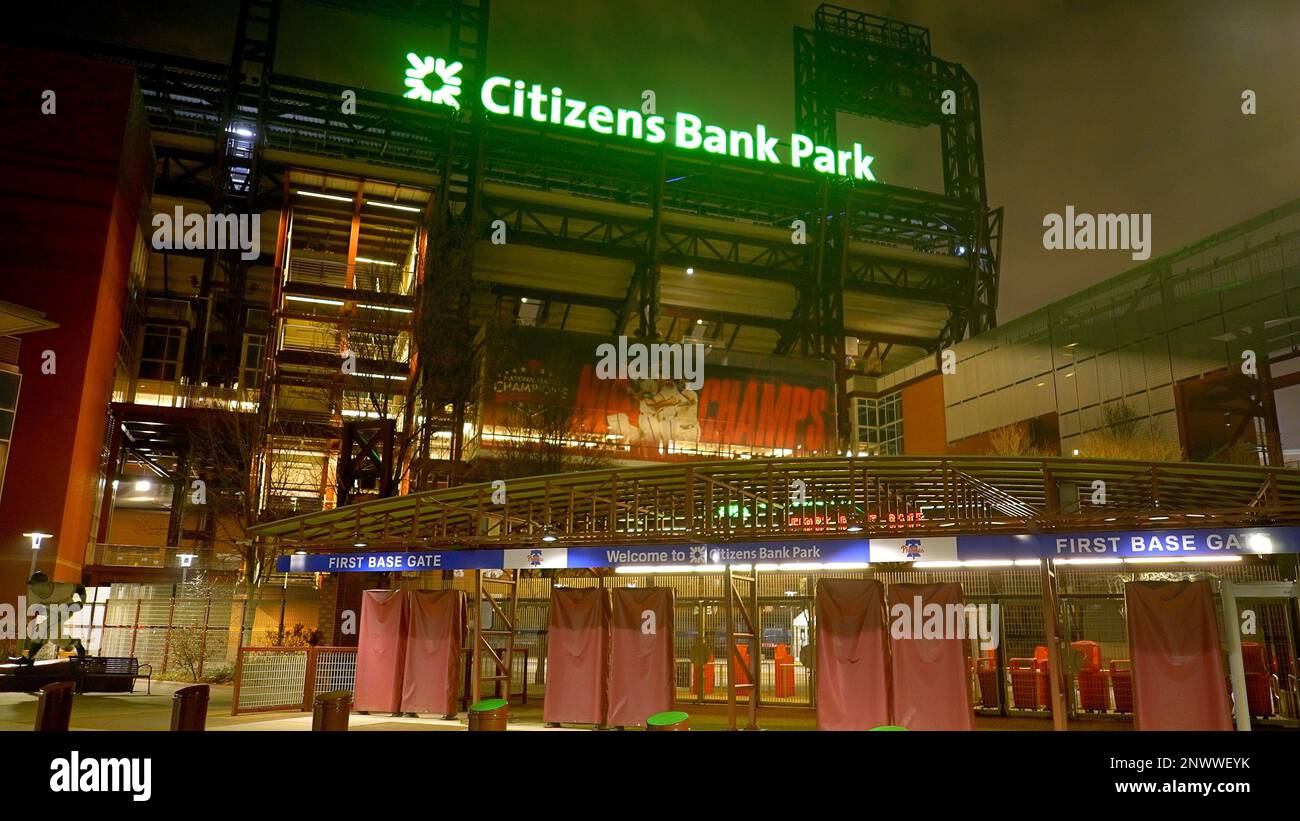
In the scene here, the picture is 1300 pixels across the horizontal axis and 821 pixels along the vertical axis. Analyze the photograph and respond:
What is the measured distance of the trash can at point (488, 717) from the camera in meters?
10.9

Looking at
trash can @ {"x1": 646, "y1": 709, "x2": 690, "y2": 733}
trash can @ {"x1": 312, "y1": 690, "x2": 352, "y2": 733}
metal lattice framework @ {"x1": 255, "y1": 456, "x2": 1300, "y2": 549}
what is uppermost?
metal lattice framework @ {"x1": 255, "y1": 456, "x2": 1300, "y2": 549}

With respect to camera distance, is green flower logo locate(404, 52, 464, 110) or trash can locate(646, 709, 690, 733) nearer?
trash can locate(646, 709, 690, 733)

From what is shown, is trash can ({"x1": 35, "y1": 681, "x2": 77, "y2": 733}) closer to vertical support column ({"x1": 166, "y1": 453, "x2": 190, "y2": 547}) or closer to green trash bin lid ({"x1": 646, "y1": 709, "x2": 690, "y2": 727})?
green trash bin lid ({"x1": 646, "y1": 709, "x2": 690, "y2": 727})

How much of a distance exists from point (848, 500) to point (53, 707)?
12.5 metres

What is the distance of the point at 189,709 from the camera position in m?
9.96

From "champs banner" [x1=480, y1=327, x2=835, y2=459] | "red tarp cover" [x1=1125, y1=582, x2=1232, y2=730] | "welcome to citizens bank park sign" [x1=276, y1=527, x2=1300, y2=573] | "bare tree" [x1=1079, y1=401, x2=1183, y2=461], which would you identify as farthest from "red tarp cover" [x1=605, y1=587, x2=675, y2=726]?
"bare tree" [x1=1079, y1=401, x2=1183, y2=461]

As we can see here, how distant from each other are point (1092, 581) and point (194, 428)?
1609 inches

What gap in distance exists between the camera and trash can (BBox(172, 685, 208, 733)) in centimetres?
993

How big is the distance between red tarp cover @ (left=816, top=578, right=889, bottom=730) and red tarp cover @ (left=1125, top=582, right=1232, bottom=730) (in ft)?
11.4

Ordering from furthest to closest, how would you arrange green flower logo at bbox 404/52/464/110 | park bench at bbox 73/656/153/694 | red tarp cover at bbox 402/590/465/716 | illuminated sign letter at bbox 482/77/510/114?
1. illuminated sign letter at bbox 482/77/510/114
2. green flower logo at bbox 404/52/464/110
3. park bench at bbox 73/656/153/694
4. red tarp cover at bbox 402/590/465/716

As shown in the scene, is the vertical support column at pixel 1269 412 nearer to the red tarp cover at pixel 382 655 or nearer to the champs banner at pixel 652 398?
the champs banner at pixel 652 398
